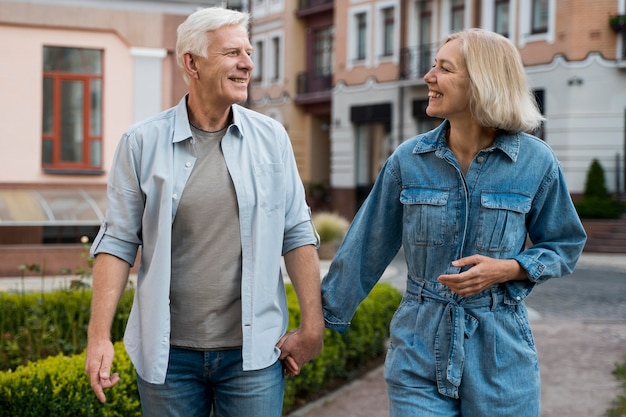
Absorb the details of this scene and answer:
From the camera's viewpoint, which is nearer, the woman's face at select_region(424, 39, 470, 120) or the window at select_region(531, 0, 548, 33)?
the woman's face at select_region(424, 39, 470, 120)

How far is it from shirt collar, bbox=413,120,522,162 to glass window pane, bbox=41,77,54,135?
14.6m

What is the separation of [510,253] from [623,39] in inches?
940

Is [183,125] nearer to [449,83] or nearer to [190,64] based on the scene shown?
[190,64]

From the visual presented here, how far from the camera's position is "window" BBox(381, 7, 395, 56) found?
3306 centimetres

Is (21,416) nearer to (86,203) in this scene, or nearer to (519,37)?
(86,203)

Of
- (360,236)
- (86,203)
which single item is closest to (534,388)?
(360,236)

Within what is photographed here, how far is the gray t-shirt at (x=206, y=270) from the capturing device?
3.19m

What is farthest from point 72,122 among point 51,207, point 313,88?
point 313,88

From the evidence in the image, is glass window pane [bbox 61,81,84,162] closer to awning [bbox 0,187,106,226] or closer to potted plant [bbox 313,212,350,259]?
awning [bbox 0,187,106,226]

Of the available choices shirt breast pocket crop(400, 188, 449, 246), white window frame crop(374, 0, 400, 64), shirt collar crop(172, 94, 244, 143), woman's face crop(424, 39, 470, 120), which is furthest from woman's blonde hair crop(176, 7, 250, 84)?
white window frame crop(374, 0, 400, 64)

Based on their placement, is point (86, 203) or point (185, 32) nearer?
point (185, 32)

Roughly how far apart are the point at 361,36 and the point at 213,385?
3216 centimetres

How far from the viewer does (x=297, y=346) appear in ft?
11.1

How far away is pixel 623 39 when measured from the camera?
1000 inches
